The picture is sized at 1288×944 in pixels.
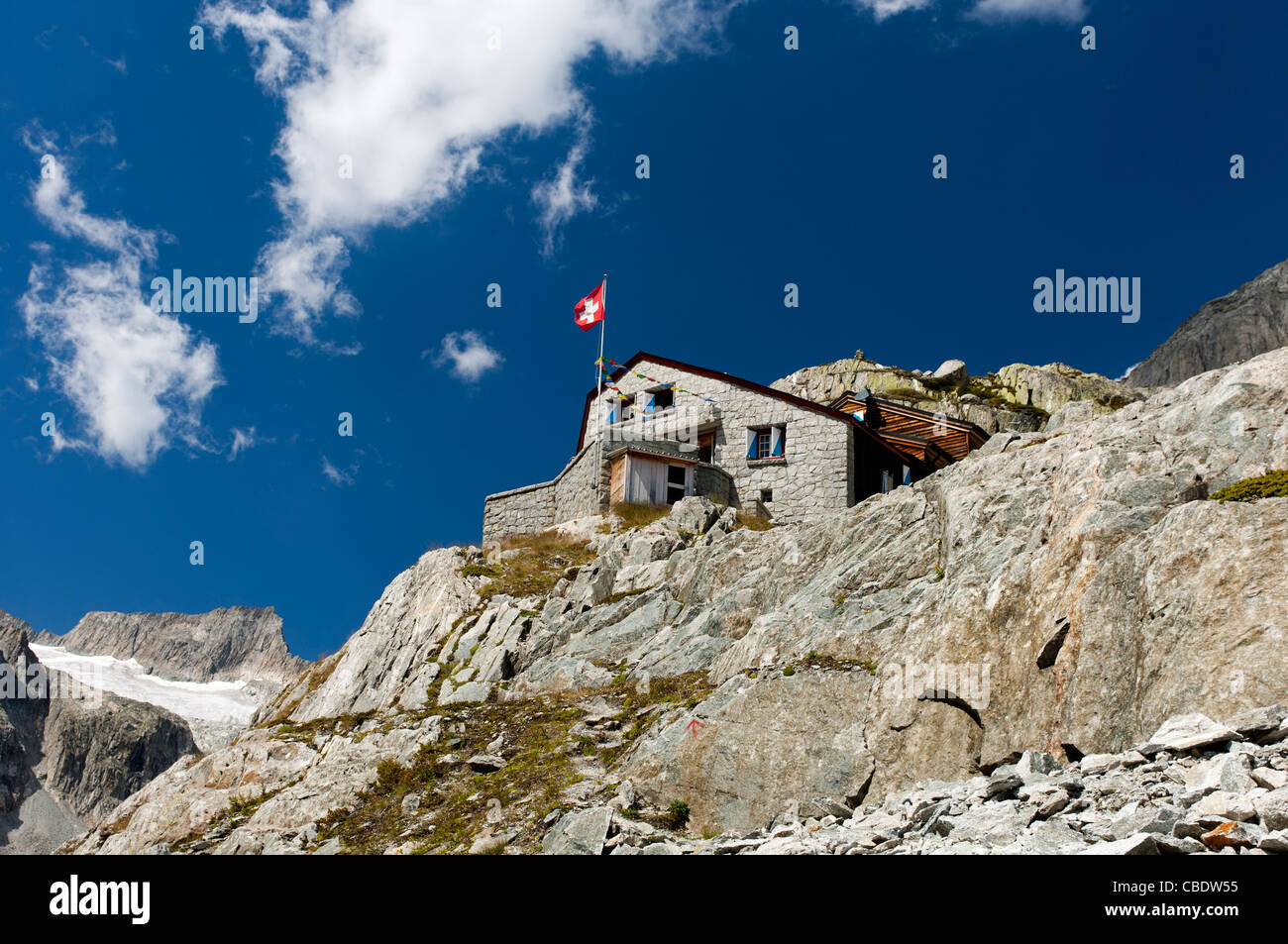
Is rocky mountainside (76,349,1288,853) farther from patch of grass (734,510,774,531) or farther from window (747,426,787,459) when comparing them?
window (747,426,787,459)

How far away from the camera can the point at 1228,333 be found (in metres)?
78.0

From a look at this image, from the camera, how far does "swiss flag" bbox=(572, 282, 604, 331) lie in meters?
44.8

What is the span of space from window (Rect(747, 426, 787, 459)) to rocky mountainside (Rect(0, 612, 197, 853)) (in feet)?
307

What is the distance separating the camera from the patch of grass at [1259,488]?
39.3 feet

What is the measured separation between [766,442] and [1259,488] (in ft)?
107

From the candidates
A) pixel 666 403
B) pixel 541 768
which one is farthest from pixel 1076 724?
pixel 666 403

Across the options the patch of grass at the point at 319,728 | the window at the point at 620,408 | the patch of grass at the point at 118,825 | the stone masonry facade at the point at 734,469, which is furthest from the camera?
the window at the point at 620,408

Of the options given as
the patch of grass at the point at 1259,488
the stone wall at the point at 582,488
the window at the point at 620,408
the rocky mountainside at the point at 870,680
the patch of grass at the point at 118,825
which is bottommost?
the patch of grass at the point at 118,825

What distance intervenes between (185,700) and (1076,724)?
549 feet

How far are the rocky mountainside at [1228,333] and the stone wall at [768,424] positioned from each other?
163 ft

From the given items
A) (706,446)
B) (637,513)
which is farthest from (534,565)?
(706,446)

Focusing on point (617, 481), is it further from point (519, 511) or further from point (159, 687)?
point (159, 687)

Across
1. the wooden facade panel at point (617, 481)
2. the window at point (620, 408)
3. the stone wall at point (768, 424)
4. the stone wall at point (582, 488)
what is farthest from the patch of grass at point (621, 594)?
the window at point (620, 408)

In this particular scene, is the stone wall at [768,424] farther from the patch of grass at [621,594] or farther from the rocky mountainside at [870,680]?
the rocky mountainside at [870,680]
